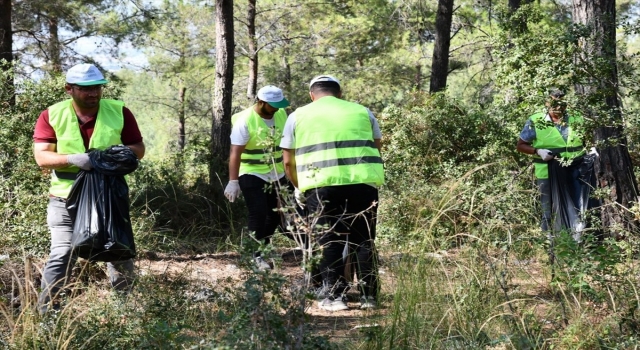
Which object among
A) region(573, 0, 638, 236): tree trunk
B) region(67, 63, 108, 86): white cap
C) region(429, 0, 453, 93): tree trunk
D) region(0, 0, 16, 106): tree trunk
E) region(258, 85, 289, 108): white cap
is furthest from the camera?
region(429, 0, 453, 93): tree trunk

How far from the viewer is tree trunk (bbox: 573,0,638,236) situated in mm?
5484

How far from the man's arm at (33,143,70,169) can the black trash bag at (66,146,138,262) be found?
0.14m

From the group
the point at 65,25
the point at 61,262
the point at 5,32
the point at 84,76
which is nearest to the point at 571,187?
the point at 84,76

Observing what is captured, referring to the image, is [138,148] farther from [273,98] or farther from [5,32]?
[5,32]

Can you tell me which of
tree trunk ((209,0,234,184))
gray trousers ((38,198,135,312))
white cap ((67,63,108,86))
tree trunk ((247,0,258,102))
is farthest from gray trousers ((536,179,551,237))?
tree trunk ((247,0,258,102))

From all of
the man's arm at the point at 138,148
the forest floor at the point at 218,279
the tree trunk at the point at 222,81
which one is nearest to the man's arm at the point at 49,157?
the man's arm at the point at 138,148

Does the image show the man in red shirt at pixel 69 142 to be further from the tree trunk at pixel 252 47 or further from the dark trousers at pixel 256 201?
the tree trunk at pixel 252 47

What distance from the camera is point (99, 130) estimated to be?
4.88 m

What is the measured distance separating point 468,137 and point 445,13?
480 centimetres

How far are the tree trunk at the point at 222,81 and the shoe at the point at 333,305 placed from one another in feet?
20.1

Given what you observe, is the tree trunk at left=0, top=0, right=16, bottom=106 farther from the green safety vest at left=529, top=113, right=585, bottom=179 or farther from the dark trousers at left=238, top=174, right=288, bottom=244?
the green safety vest at left=529, top=113, right=585, bottom=179

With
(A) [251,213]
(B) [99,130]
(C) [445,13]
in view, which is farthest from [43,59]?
(B) [99,130]

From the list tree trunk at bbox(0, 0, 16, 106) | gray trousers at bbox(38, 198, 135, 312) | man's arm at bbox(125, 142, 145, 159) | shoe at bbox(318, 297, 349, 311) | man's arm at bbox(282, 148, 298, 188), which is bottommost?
shoe at bbox(318, 297, 349, 311)

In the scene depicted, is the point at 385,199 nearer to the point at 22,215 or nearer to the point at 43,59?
the point at 22,215
